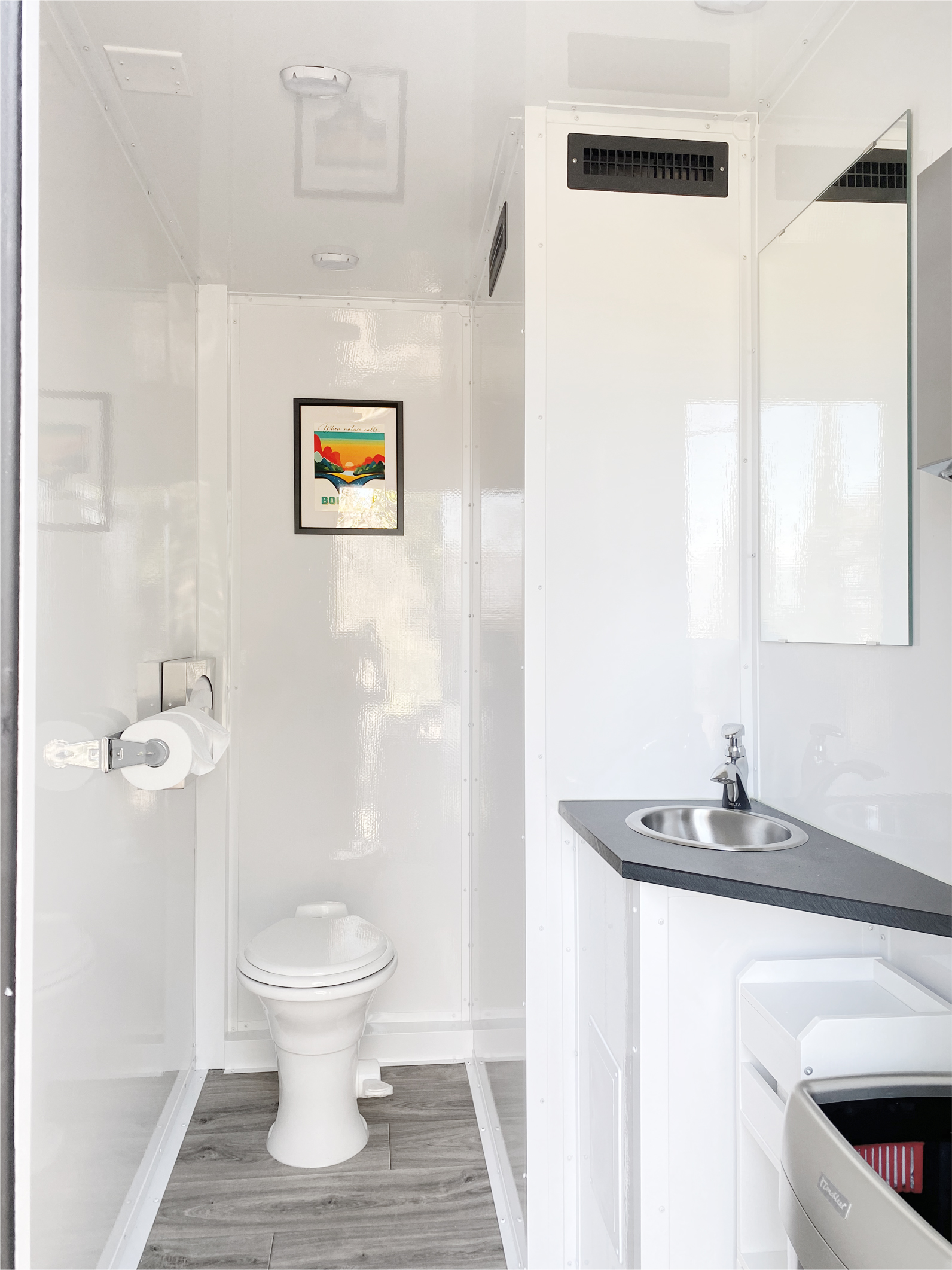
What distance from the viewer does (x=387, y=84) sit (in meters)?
1.72

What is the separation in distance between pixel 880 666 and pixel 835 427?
1.43 ft

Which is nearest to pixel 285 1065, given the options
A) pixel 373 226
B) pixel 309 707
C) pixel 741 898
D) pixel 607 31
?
pixel 309 707

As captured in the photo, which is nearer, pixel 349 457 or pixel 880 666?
pixel 880 666

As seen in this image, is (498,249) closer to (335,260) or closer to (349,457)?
(335,260)

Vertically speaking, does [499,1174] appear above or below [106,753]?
below

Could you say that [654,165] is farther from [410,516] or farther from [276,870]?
[276,870]

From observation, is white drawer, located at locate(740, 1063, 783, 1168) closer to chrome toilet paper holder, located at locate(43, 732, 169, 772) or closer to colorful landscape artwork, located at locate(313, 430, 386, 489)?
chrome toilet paper holder, located at locate(43, 732, 169, 772)

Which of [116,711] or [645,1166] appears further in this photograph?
[116,711]

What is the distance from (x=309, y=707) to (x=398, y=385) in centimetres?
107

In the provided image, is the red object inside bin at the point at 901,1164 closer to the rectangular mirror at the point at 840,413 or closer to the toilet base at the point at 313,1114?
the rectangular mirror at the point at 840,413

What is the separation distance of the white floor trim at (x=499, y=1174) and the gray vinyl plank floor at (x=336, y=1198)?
0.02 meters

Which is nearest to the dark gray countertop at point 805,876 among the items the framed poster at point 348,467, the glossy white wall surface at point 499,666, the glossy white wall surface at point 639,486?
the glossy white wall surface at point 639,486

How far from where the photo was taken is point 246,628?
2.77 meters

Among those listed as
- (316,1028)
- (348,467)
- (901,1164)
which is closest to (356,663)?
(348,467)
